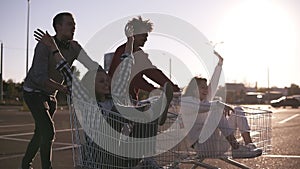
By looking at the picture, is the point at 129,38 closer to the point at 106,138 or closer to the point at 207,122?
the point at 106,138

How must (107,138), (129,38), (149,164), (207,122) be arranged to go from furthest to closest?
(207,122)
(129,38)
(149,164)
(107,138)

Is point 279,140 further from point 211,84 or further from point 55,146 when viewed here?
point 211,84

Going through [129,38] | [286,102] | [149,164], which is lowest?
[149,164]

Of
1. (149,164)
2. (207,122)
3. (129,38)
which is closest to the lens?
(149,164)

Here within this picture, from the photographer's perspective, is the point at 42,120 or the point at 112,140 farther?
the point at 42,120

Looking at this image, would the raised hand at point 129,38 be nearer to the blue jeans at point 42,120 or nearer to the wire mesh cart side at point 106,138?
the wire mesh cart side at point 106,138

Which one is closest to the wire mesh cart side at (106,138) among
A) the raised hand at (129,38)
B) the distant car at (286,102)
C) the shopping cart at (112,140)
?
the shopping cart at (112,140)

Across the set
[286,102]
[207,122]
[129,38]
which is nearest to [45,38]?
[129,38]

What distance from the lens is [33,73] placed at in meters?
4.61

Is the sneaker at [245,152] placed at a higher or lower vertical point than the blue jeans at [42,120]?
lower

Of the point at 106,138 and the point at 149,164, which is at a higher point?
the point at 106,138

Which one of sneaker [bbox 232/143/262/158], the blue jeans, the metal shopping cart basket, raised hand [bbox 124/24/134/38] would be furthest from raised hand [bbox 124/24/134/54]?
sneaker [bbox 232/143/262/158]

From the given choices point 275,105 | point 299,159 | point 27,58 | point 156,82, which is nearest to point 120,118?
point 156,82

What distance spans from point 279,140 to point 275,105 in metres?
42.5
